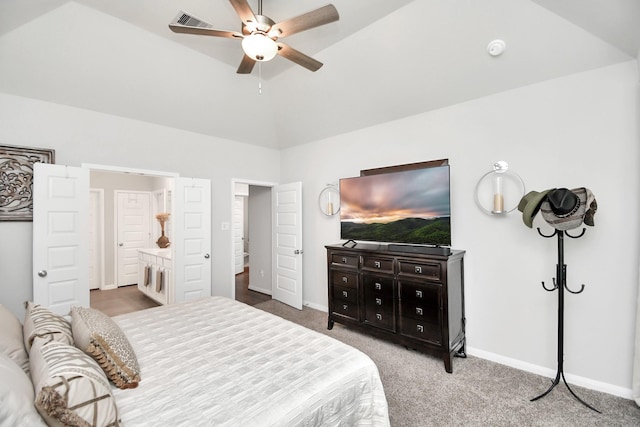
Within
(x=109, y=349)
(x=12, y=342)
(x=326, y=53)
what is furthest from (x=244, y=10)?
(x=12, y=342)

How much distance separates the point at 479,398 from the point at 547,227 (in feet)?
5.25

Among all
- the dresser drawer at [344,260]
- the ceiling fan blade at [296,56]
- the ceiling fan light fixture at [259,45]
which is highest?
the ceiling fan blade at [296,56]

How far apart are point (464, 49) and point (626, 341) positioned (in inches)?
110

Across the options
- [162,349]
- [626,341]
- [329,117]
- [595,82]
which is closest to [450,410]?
[626,341]

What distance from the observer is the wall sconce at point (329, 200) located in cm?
425

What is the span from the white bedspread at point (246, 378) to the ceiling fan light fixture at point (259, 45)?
6.41ft

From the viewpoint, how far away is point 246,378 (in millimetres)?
1436

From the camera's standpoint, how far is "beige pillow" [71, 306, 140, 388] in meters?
1.36

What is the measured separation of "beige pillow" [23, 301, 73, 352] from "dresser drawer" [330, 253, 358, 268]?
2.54 m

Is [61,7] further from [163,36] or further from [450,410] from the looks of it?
[450,410]

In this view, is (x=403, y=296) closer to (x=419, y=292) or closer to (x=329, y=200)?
(x=419, y=292)

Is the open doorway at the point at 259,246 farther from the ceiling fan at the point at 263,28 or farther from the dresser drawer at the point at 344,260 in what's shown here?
the ceiling fan at the point at 263,28

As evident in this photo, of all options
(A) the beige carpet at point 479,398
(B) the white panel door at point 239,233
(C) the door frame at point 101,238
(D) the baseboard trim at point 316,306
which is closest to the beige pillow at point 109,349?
(A) the beige carpet at point 479,398

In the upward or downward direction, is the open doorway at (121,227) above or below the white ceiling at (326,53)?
below
